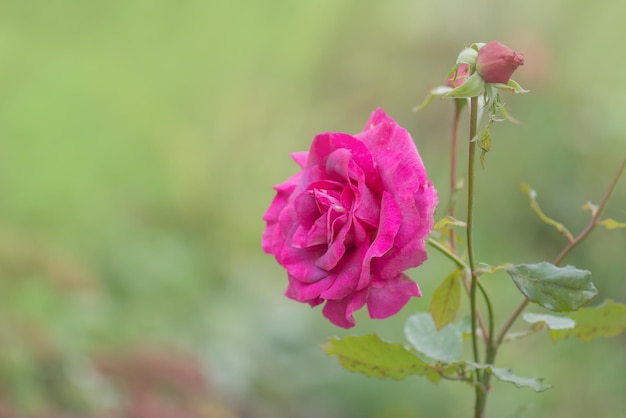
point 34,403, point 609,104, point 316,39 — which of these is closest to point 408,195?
point 34,403

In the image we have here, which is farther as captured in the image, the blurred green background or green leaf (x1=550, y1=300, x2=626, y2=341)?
the blurred green background

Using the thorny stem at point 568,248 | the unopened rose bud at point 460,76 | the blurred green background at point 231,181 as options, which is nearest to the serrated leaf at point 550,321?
the thorny stem at point 568,248

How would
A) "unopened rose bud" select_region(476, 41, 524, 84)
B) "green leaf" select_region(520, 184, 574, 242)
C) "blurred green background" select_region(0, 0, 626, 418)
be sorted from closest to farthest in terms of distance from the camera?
1. "unopened rose bud" select_region(476, 41, 524, 84)
2. "green leaf" select_region(520, 184, 574, 242)
3. "blurred green background" select_region(0, 0, 626, 418)

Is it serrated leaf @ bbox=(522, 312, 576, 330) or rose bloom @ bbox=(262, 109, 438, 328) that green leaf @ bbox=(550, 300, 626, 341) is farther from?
rose bloom @ bbox=(262, 109, 438, 328)

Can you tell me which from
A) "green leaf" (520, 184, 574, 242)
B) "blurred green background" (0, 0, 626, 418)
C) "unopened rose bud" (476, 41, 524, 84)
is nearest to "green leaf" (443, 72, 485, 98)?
"unopened rose bud" (476, 41, 524, 84)

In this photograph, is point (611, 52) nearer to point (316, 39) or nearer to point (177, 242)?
point (316, 39)

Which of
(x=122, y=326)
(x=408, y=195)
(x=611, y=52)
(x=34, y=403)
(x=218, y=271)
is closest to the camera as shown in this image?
(x=408, y=195)

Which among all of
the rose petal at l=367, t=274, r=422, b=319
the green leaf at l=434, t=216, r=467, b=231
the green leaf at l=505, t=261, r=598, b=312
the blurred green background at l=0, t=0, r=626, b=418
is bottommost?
the green leaf at l=505, t=261, r=598, b=312
